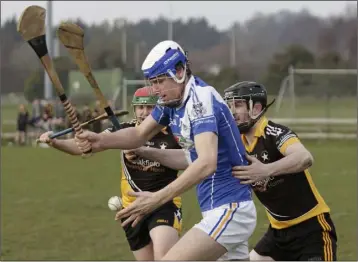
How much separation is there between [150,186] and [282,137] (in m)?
1.79

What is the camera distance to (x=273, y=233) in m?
6.46

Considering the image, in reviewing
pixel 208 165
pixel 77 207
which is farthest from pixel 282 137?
pixel 77 207

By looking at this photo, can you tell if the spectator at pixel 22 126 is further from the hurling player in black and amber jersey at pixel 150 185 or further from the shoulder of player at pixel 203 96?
the shoulder of player at pixel 203 96

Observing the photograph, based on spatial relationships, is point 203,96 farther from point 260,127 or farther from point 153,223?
point 153,223

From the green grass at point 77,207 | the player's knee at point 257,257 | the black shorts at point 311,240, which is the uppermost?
the black shorts at point 311,240

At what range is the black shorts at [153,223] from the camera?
23.7 ft

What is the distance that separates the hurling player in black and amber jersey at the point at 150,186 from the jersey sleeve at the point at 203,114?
1.94m

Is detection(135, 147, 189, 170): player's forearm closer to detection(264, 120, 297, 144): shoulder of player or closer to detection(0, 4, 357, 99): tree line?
detection(264, 120, 297, 144): shoulder of player

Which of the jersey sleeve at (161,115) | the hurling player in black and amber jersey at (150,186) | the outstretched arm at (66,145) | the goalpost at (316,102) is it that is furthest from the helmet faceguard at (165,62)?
the goalpost at (316,102)

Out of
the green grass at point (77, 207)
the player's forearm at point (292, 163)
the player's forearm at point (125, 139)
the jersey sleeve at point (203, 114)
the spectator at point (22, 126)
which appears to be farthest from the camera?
the spectator at point (22, 126)

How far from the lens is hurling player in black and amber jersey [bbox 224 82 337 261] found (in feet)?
20.0

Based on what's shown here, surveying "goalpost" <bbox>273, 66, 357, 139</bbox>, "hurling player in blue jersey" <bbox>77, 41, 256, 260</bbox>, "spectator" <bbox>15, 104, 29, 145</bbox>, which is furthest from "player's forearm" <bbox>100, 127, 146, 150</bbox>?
Answer: "spectator" <bbox>15, 104, 29, 145</bbox>

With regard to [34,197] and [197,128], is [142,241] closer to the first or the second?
[197,128]

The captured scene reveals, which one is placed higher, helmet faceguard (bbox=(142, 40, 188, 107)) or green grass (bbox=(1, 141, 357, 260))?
helmet faceguard (bbox=(142, 40, 188, 107))
